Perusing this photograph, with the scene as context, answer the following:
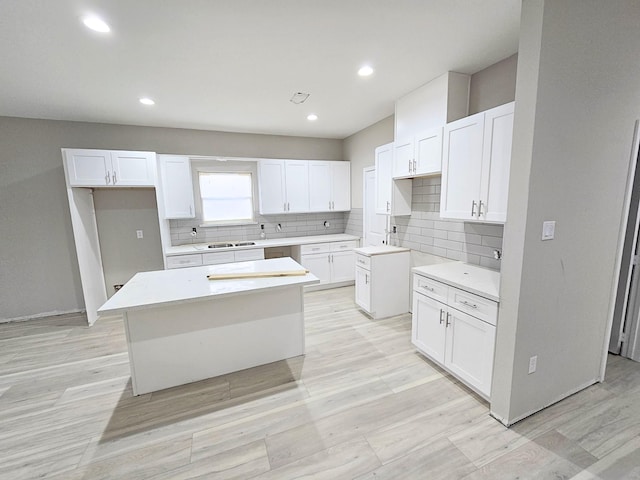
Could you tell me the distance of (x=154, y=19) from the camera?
1.81m

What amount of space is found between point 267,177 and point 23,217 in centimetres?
343

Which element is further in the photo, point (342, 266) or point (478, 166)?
point (342, 266)

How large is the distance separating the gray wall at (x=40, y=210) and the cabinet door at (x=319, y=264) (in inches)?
117

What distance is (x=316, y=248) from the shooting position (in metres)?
4.61

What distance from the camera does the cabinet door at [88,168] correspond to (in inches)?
135

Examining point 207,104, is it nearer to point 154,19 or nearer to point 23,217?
point 154,19

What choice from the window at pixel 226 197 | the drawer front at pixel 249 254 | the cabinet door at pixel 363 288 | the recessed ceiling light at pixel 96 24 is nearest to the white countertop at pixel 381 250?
the cabinet door at pixel 363 288

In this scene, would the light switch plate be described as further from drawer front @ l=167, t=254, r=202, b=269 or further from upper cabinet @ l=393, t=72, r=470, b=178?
drawer front @ l=167, t=254, r=202, b=269

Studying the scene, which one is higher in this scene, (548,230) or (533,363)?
(548,230)

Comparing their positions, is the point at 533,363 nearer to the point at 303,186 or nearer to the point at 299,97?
the point at 299,97

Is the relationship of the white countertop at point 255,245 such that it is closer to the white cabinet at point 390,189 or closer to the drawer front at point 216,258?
the drawer front at point 216,258

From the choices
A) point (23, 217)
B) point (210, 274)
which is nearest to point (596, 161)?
point (210, 274)

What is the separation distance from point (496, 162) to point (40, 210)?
220 inches

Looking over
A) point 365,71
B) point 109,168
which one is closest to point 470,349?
point 365,71
